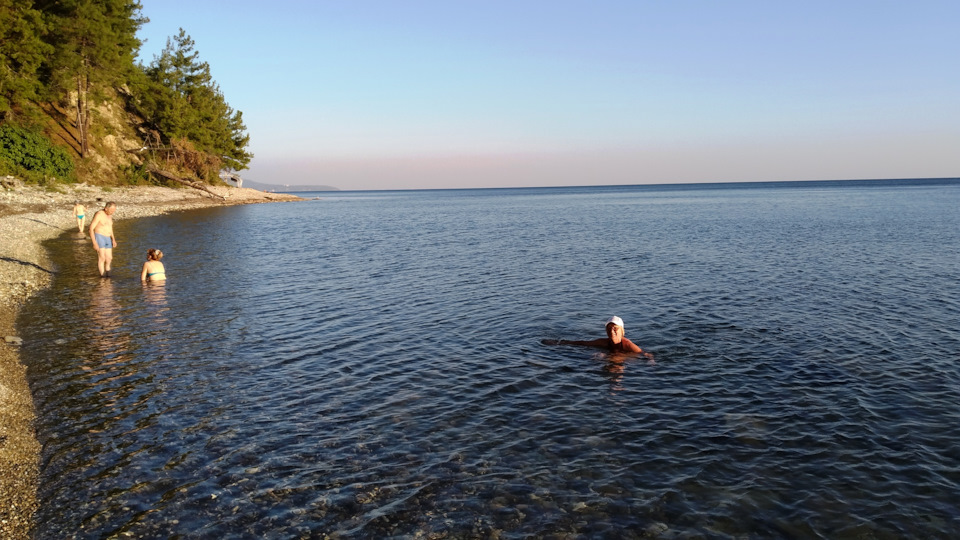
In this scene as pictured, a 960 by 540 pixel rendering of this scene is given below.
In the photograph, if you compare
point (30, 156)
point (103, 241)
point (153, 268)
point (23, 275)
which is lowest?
point (23, 275)

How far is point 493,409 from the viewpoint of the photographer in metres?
12.5

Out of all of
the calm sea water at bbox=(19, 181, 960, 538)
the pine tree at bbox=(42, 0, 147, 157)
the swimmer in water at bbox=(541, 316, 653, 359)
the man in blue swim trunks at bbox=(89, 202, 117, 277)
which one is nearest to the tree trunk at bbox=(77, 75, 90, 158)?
the pine tree at bbox=(42, 0, 147, 157)

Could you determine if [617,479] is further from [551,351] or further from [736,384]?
[551,351]

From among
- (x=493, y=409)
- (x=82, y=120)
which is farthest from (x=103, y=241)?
(x=82, y=120)

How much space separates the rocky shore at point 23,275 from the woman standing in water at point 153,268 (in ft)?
12.2

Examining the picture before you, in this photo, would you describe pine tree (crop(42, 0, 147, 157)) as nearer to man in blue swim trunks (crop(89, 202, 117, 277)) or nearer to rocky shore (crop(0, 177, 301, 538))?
rocky shore (crop(0, 177, 301, 538))

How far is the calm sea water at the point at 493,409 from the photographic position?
28.2 ft

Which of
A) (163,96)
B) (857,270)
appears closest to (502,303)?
(857,270)

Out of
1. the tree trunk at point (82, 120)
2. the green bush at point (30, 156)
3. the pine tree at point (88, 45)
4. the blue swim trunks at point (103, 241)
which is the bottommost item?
the blue swim trunks at point (103, 241)

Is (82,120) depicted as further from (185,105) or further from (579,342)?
(579,342)

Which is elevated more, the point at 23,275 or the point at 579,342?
the point at 23,275

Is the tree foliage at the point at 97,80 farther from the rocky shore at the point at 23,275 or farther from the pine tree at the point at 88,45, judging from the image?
the rocky shore at the point at 23,275

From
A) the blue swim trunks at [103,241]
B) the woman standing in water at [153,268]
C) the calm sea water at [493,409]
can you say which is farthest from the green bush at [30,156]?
the woman standing in water at [153,268]

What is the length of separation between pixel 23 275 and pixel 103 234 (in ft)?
11.2
